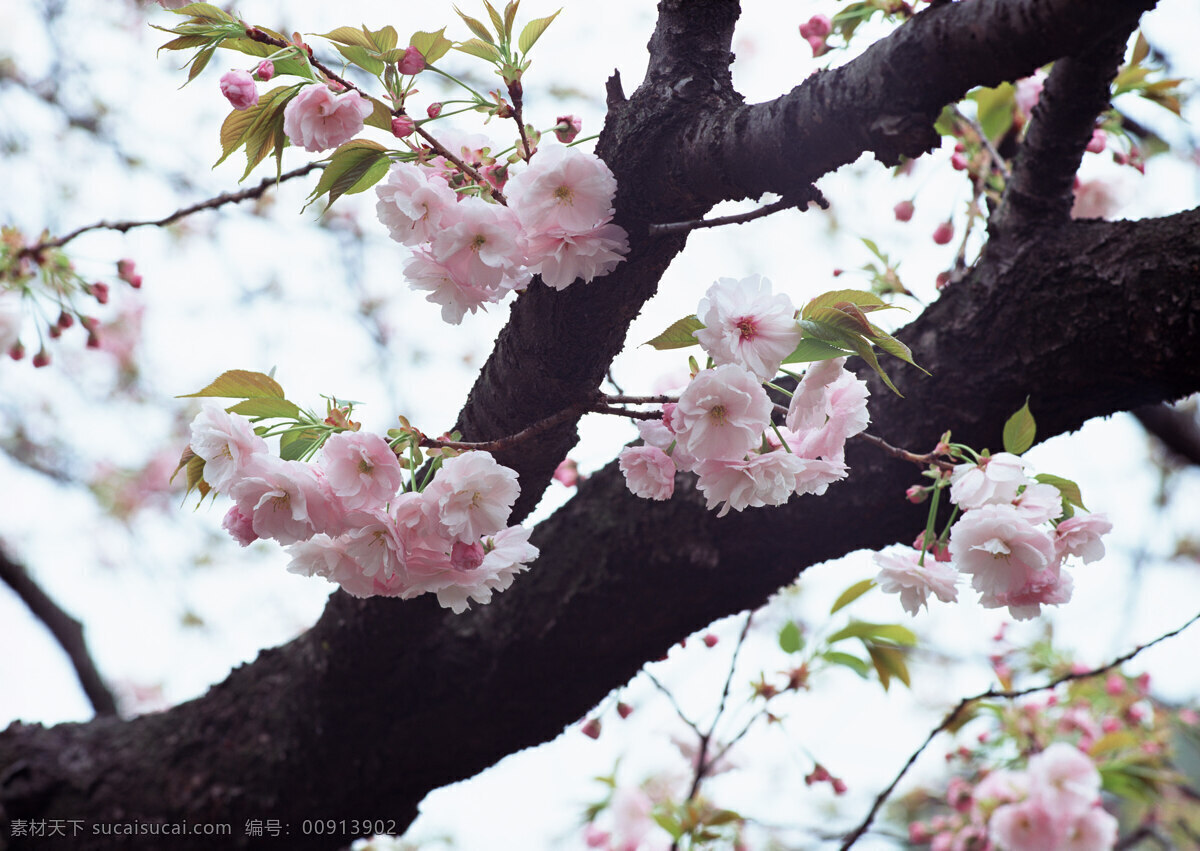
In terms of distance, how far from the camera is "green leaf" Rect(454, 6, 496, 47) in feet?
2.60

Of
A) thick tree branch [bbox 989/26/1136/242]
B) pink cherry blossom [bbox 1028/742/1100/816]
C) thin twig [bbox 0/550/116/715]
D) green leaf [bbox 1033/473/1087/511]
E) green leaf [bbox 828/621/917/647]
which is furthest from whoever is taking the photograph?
thin twig [bbox 0/550/116/715]

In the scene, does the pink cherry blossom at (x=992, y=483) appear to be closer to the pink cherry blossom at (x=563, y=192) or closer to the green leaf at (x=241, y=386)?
the pink cherry blossom at (x=563, y=192)

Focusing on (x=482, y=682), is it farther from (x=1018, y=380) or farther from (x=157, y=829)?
(x=1018, y=380)

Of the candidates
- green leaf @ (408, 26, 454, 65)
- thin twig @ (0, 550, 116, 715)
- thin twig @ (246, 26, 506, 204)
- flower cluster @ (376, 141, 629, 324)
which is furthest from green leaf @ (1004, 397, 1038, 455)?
thin twig @ (0, 550, 116, 715)

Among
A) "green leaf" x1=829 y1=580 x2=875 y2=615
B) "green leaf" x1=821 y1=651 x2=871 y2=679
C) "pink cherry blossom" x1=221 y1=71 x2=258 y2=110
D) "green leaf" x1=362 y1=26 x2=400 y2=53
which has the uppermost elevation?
"green leaf" x1=362 y1=26 x2=400 y2=53

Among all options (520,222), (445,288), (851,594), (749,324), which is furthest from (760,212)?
(851,594)

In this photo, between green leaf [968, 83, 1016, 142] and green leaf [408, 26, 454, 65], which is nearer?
green leaf [408, 26, 454, 65]

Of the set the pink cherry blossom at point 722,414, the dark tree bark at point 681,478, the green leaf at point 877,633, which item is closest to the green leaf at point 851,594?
the green leaf at point 877,633

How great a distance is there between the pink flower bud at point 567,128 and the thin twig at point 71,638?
6.57 ft

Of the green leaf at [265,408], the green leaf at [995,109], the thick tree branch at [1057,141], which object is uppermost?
the green leaf at [995,109]

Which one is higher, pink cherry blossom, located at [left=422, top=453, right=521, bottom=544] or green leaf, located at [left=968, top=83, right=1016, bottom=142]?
green leaf, located at [left=968, top=83, right=1016, bottom=142]

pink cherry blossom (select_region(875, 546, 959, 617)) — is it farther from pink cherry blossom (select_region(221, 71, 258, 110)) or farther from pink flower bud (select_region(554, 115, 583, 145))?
pink cherry blossom (select_region(221, 71, 258, 110))

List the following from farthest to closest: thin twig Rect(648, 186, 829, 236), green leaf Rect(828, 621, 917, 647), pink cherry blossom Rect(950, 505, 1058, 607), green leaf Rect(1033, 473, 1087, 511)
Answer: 1. green leaf Rect(828, 621, 917, 647)
2. green leaf Rect(1033, 473, 1087, 511)
3. pink cherry blossom Rect(950, 505, 1058, 607)
4. thin twig Rect(648, 186, 829, 236)

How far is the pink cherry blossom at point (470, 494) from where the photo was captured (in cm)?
70
